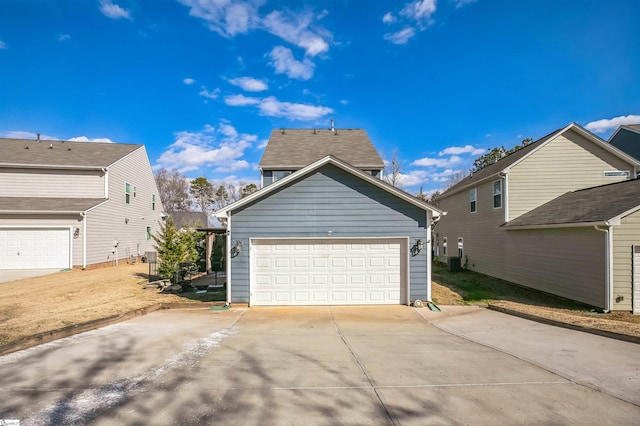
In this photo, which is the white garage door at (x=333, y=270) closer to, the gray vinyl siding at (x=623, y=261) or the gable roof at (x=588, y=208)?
the gable roof at (x=588, y=208)

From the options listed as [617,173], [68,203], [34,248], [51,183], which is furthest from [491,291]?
[51,183]

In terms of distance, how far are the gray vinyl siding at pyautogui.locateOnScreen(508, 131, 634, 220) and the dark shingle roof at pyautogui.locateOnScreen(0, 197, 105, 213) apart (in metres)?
22.0

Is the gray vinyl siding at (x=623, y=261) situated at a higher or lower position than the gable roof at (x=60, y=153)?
lower

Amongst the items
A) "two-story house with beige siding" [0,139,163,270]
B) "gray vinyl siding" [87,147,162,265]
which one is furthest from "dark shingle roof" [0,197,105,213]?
"gray vinyl siding" [87,147,162,265]

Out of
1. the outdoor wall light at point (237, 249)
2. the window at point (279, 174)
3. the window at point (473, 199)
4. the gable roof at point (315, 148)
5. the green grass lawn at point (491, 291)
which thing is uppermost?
the gable roof at point (315, 148)

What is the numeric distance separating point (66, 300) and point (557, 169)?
19.9 m

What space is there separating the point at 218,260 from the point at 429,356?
14067 millimetres

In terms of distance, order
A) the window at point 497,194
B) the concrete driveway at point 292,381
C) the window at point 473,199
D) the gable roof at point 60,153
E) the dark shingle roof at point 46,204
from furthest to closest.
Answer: the gable roof at point 60,153, the window at point 473,199, the dark shingle roof at point 46,204, the window at point 497,194, the concrete driveway at point 292,381

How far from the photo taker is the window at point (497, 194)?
1489 centimetres

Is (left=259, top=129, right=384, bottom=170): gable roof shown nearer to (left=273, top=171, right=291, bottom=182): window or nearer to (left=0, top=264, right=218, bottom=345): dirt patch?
(left=273, top=171, right=291, bottom=182): window

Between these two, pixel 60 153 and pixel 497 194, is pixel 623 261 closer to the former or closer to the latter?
pixel 497 194

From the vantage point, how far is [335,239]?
388 inches

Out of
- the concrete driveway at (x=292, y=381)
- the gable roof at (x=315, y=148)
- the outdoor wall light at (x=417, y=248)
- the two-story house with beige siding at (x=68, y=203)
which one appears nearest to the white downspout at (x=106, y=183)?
the two-story house with beige siding at (x=68, y=203)

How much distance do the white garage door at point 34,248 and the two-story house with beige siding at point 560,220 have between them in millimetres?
22185
